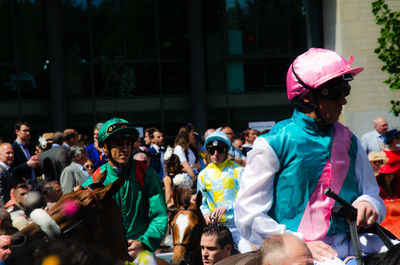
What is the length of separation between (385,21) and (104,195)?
10.6 m

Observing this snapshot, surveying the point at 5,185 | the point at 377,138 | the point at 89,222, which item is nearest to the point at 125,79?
the point at 377,138

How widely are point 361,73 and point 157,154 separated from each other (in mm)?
10004

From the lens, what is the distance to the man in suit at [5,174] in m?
7.51

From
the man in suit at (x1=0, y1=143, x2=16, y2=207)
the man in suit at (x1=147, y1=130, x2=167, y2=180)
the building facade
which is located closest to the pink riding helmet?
the man in suit at (x1=0, y1=143, x2=16, y2=207)

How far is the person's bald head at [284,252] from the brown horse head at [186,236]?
2860 mm

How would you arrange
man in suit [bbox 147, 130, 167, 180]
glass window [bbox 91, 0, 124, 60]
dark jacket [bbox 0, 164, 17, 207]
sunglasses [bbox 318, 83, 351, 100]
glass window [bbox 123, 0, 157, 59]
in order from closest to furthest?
sunglasses [bbox 318, 83, 351, 100], dark jacket [bbox 0, 164, 17, 207], man in suit [bbox 147, 130, 167, 180], glass window [bbox 91, 0, 124, 60], glass window [bbox 123, 0, 157, 59]

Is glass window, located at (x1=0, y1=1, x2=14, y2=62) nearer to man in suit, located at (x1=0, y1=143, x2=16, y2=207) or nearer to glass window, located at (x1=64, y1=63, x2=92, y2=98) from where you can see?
glass window, located at (x1=64, y1=63, x2=92, y2=98)

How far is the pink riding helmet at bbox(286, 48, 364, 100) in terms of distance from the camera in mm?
2883

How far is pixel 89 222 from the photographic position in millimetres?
2889

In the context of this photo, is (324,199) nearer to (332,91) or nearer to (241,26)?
(332,91)

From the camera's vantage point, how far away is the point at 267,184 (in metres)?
2.86

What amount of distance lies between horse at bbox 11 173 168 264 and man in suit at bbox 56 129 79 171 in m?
5.17

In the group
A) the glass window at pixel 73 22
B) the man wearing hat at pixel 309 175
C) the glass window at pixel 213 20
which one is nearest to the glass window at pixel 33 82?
the glass window at pixel 73 22

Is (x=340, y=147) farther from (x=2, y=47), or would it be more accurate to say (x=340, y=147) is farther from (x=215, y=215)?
(x=2, y=47)
